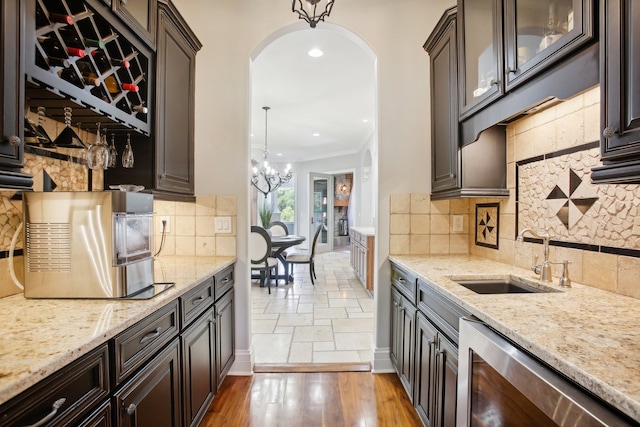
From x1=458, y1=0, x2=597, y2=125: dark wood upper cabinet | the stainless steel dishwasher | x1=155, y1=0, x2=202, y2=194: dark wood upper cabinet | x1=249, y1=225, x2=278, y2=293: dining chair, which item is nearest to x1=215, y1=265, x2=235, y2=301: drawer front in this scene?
x1=155, y1=0, x2=202, y2=194: dark wood upper cabinet

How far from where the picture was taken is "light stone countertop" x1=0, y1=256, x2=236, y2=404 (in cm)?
70

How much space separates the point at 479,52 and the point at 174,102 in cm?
190

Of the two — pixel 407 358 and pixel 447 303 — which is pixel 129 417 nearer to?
pixel 447 303

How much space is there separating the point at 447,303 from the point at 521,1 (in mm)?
1399

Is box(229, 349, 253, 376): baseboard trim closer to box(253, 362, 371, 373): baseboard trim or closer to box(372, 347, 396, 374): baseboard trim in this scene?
box(253, 362, 371, 373): baseboard trim

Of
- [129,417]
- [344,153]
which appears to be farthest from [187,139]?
[344,153]

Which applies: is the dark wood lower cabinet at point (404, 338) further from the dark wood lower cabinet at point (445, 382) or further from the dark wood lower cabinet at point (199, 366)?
the dark wood lower cabinet at point (199, 366)

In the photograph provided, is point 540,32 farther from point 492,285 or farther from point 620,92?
point 492,285

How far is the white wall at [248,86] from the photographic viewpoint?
2385 millimetres

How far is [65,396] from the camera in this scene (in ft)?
2.61

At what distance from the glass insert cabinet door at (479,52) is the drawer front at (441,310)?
1.04m

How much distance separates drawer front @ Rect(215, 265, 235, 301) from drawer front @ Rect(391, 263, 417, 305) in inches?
48.6

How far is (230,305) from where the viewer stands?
7.47 feet

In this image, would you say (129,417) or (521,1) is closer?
(129,417)
